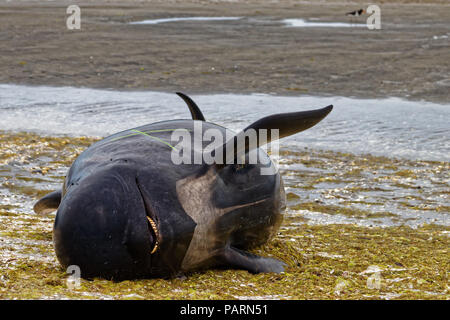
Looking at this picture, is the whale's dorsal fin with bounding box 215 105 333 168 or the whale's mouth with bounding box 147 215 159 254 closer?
the whale's mouth with bounding box 147 215 159 254

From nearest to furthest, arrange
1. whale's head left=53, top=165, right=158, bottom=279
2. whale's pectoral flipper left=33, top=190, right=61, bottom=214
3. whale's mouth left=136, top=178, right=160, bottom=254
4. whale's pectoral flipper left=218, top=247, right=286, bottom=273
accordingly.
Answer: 1. whale's head left=53, top=165, right=158, bottom=279
2. whale's mouth left=136, top=178, right=160, bottom=254
3. whale's pectoral flipper left=218, top=247, right=286, bottom=273
4. whale's pectoral flipper left=33, top=190, right=61, bottom=214

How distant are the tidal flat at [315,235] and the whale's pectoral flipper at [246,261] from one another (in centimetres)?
5

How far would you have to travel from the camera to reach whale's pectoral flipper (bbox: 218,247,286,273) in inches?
161

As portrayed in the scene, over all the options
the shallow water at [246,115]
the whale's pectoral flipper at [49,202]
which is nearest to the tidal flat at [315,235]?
the whale's pectoral flipper at [49,202]

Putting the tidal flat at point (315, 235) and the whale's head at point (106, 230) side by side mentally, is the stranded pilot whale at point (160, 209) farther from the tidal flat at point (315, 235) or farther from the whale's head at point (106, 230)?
the tidal flat at point (315, 235)

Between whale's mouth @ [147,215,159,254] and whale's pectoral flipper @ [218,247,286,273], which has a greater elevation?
whale's mouth @ [147,215,159,254]

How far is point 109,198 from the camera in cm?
358

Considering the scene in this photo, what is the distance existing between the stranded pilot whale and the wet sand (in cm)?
949

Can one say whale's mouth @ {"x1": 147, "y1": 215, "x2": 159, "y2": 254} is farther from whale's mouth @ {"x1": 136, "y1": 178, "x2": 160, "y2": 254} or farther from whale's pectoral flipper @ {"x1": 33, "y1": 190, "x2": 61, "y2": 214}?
whale's pectoral flipper @ {"x1": 33, "y1": 190, "x2": 61, "y2": 214}

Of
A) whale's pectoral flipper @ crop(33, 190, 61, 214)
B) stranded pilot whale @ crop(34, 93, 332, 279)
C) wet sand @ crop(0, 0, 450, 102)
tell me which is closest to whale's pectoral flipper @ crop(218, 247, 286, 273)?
stranded pilot whale @ crop(34, 93, 332, 279)

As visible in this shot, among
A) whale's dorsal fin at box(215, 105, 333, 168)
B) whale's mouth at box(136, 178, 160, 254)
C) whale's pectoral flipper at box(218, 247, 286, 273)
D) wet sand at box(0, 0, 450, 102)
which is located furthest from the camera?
wet sand at box(0, 0, 450, 102)

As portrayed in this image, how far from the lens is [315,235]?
5508mm

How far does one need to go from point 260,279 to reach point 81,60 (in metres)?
14.4
